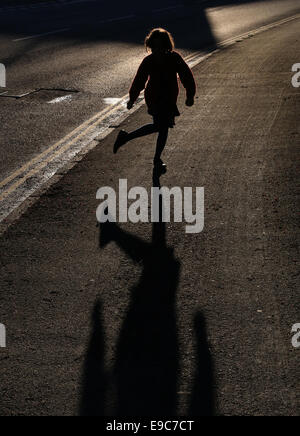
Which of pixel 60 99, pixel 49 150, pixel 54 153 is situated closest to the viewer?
pixel 54 153

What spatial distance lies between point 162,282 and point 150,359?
126 cm

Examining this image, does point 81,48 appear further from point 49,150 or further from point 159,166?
point 159,166

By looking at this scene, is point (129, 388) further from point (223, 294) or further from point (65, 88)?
point (65, 88)

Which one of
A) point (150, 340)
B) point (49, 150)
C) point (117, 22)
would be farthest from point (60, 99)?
point (117, 22)

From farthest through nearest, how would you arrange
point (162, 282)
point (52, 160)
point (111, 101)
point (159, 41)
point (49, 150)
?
point (111, 101)
point (49, 150)
point (52, 160)
point (159, 41)
point (162, 282)

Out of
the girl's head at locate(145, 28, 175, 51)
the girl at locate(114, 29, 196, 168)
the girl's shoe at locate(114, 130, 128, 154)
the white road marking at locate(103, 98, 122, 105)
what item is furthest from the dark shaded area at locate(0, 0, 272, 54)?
the girl's head at locate(145, 28, 175, 51)

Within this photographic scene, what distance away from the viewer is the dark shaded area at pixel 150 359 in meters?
4.46

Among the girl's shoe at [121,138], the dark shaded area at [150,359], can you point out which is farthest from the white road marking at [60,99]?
the dark shaded area at [150,359]

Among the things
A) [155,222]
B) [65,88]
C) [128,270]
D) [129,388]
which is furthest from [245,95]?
[129,388]

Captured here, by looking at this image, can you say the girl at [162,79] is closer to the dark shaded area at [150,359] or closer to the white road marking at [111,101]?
the dark shaded area at [150,359]

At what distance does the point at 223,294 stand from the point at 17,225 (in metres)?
2.72

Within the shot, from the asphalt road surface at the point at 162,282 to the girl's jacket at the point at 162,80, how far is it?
0.90 metres

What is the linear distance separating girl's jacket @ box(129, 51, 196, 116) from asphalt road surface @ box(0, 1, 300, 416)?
0.90m

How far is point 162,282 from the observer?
612 centimetres
